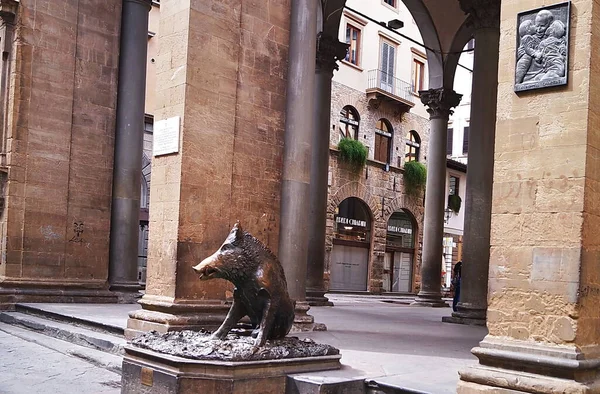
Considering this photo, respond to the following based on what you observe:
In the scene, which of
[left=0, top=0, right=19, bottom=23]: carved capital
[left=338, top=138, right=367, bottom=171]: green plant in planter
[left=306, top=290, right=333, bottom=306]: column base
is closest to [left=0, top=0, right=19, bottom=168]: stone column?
[left=0, top=0, right=19, bottom=23]: carved capital

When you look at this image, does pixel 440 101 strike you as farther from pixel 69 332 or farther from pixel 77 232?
pixel 69 332

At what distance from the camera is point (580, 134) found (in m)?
4.95

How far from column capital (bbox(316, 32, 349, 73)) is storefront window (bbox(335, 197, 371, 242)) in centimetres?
1317

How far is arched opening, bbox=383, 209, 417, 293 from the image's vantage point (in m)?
31.8

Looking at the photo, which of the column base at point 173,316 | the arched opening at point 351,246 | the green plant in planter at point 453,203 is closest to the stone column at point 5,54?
the column base at point 173,316

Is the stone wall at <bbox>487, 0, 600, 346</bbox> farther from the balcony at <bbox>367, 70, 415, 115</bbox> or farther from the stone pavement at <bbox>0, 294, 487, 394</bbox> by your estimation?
the balcony at <bbox>367, 70, 415, 115</bbox>

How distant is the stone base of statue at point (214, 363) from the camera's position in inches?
218

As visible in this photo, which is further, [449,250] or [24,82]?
[449,250]

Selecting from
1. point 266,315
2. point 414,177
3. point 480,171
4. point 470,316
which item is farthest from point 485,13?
point 414,177

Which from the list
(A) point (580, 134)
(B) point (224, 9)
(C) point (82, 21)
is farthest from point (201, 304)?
(C) point (82, 21)

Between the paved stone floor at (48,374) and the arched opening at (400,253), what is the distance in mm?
23984

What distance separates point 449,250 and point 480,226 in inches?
934

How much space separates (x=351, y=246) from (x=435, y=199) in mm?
12001

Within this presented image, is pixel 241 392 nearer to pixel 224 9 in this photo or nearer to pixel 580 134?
pixel 580 134
